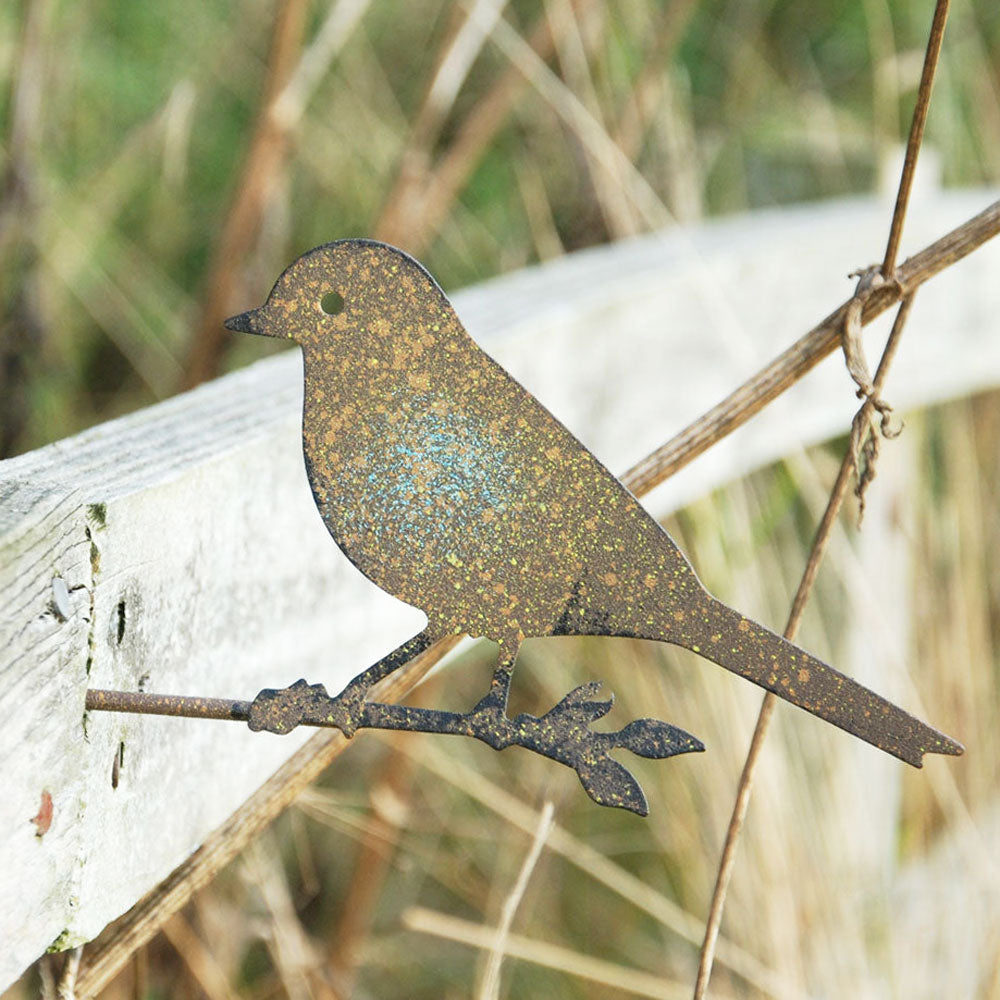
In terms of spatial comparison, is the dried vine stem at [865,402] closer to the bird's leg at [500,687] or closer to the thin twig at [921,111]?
the thin twig at [921,111]

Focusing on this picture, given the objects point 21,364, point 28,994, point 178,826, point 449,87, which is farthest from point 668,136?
point 28,994

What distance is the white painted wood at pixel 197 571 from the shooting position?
0.44 metres

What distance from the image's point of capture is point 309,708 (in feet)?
1.52

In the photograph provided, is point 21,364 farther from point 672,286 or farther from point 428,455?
point 428,455

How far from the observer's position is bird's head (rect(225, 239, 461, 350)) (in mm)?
481

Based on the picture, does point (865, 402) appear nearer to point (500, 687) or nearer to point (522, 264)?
point (500, 687)

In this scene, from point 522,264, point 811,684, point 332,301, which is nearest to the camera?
point 811,684

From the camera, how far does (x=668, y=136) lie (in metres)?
1.21

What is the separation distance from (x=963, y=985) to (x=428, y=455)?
Answer: 0.85 metres

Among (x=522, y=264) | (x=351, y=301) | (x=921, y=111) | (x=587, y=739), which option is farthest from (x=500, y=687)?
(x=522, y=264)

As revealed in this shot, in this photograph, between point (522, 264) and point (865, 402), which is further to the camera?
point (522, 264)

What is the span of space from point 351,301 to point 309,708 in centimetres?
15

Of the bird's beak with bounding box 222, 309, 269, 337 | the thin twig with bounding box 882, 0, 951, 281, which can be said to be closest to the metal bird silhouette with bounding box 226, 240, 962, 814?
the bird's beak with bounding box 222, 309, 269, 337

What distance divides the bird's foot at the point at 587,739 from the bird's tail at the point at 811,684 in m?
0.03
